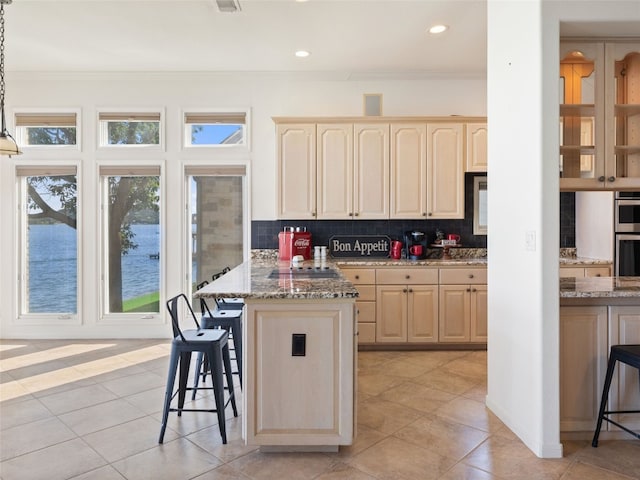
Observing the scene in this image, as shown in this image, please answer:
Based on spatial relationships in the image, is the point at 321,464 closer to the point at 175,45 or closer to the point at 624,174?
the point at 624,174

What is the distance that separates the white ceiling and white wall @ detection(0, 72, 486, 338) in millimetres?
176

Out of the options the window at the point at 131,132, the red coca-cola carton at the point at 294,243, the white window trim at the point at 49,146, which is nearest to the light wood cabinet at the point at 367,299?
the red coca-cola carton at the point at 294,243

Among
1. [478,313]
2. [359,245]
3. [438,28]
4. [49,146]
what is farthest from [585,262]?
[49,146]

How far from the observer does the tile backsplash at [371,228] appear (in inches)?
193

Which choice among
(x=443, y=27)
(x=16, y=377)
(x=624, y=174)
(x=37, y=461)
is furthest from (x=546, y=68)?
(x=16, y=377)

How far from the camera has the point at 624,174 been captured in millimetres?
2818

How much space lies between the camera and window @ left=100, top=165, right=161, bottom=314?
496 cm

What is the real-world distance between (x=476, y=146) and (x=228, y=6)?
2807 mm

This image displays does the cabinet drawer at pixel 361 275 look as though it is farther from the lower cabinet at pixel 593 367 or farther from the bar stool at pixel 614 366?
the bar stool at pixel 614 366

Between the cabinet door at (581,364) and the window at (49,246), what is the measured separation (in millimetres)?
4891

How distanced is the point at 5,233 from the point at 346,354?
4.54 meters

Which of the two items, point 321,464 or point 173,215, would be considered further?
point 173,215

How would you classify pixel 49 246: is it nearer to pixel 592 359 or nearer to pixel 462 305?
pixel 462 305

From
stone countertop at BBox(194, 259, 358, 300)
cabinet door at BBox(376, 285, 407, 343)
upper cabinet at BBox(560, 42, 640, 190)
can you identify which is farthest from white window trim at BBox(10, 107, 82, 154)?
upper cabinet at BBox(560, 42, 640, 190)
